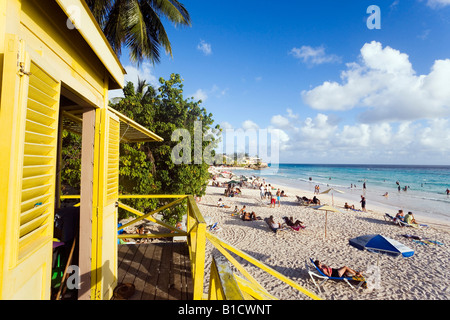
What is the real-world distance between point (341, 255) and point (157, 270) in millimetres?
9934

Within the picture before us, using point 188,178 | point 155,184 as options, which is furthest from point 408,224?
point 155,184

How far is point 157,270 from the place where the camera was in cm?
400

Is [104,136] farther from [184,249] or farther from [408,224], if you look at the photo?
[408,224]

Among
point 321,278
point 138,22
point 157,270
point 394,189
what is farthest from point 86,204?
point 394,189

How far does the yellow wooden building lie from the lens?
4.45 feet

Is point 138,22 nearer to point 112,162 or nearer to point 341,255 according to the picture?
point 112,162

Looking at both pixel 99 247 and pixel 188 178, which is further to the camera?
pixel 188 178

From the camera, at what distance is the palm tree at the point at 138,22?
970cm

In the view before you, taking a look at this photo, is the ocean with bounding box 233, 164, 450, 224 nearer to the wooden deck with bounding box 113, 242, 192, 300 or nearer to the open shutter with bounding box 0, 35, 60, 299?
the wooden deck with bounding box 113, 242, 192, 300

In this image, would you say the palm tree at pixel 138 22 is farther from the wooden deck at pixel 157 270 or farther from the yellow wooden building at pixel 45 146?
the wooden deck at pixel 157 270

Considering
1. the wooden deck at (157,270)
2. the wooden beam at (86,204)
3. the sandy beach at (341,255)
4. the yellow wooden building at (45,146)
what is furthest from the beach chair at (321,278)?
the wooden beam at (86,204)

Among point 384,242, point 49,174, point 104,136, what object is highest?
point 104,136
